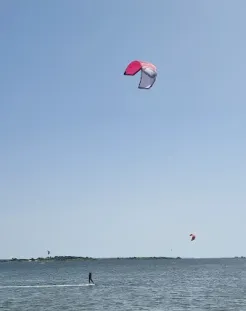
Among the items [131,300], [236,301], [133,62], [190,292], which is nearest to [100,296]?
[131,300]

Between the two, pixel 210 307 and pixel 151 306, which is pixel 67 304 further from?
pixel 210 307

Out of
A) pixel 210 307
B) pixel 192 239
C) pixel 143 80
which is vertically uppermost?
pixel 143 80

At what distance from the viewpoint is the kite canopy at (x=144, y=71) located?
80.6 ft

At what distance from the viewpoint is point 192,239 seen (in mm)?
47906

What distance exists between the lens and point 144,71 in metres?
25.4

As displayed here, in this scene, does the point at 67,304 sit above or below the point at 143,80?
below

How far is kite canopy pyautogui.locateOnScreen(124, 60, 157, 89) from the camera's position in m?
24.6

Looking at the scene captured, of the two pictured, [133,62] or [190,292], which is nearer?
[133,62]

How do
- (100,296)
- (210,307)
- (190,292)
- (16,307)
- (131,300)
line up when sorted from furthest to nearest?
(190,292)
(100,296)
(131,300)
(16,307)
(210,307)

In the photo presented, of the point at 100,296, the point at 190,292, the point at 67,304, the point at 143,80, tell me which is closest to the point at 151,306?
the point at 67,304

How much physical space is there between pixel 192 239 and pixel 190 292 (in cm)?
536

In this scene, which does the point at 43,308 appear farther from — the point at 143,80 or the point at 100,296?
the point at 143,80

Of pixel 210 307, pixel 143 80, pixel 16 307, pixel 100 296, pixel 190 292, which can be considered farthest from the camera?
pixel 190 292

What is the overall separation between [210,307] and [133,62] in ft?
64.5
